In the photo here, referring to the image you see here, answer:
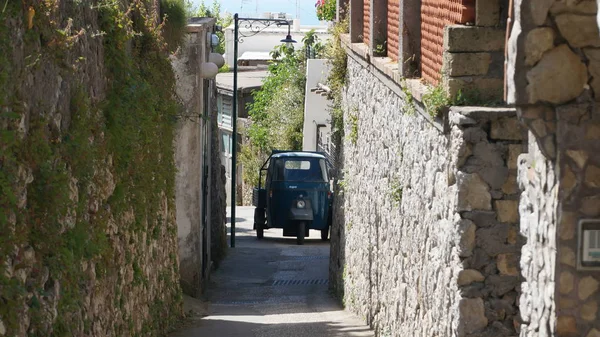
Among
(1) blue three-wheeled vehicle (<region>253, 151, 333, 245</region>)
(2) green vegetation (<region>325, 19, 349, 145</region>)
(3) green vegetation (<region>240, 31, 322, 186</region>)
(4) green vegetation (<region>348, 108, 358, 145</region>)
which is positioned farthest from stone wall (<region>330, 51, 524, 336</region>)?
(3) green vegetation (<region>240, 31, 322, 186</region>)

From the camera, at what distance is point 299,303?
1583 centimetres

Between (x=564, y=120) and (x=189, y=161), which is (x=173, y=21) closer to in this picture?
(x=189, y=161)

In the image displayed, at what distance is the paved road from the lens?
12039 mm

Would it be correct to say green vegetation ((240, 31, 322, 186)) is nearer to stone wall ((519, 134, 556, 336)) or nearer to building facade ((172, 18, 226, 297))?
building facade ((172, 18, 226, 297))

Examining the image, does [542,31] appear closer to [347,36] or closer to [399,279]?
[399,279]

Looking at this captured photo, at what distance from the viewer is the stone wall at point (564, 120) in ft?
15.8

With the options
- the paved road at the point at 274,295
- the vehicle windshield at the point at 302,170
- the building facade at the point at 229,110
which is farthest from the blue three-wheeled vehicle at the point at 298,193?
the building facade at the point at 229,110

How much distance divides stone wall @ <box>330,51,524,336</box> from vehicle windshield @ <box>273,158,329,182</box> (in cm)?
1169

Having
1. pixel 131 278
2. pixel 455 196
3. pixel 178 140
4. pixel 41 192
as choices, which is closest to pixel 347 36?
pixel 178 140

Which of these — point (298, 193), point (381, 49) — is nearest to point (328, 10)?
point (298, 193)

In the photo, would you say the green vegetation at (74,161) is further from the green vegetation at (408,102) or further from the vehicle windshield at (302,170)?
the vehicle windshield at (302,170)

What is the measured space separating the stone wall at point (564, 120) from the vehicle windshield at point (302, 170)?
62.5 ft

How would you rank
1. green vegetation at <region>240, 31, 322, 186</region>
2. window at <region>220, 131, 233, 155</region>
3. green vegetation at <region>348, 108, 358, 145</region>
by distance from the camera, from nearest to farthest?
1. green vegetation at <region>348, 108, 358, 145</region>
2. green vegetation at <region>240, 31, 322, 186</region>
3. window at <region>220, 131, 233, 155</region>

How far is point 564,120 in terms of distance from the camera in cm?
484
